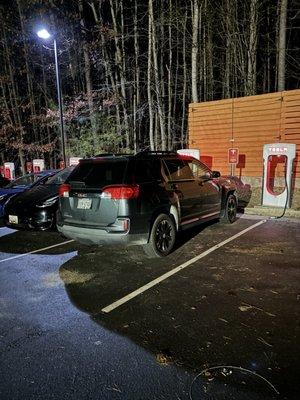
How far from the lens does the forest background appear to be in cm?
1806

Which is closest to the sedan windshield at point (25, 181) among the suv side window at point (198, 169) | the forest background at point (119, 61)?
the suv side window at point (198, 169)

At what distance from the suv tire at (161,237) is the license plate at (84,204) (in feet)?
3.56

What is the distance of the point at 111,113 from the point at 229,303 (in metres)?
18.5

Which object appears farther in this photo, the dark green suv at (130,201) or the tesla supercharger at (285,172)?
the tesla supercharger at (285,172)

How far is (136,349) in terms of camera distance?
3.26 metres

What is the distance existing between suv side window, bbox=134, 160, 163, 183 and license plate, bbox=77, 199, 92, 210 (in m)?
0.83

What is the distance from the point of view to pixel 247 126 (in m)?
13.5

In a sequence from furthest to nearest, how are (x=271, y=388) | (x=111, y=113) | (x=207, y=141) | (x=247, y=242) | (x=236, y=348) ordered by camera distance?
(x=111, y=113), (x=207, y=141), (x=247, y=242), (x=236, y=348), (x=271, y=388)

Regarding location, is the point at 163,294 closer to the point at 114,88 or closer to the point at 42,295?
the point at 42,295

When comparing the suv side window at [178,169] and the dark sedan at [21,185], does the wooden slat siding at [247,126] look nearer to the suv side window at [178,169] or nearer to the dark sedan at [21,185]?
the suv side window at [178,169]

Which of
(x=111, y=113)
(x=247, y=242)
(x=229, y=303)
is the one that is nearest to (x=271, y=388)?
(x=229, y=303)

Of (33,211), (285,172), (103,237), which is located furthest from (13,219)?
(285,172)

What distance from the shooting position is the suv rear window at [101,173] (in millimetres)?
5504

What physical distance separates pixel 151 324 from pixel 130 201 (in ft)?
6.76
